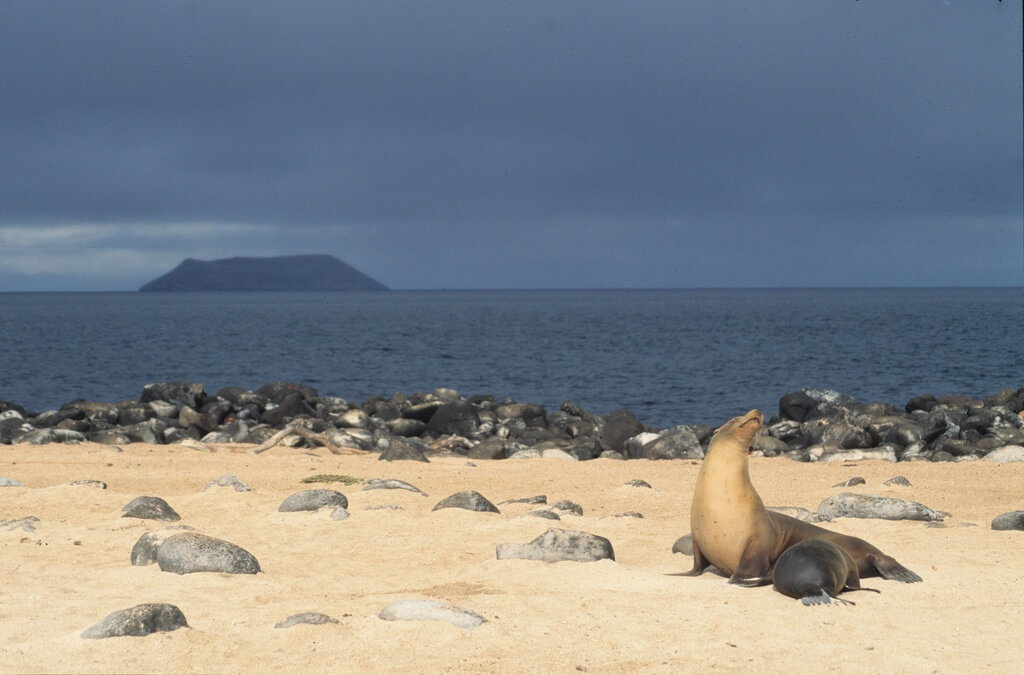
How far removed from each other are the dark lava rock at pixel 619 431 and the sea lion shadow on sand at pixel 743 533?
42.2 feet

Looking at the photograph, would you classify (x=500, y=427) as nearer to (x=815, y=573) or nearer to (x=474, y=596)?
(x=474, y=596)

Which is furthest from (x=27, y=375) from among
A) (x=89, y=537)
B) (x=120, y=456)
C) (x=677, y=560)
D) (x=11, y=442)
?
(x=677, y=560)

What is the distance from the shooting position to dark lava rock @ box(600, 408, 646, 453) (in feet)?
69.6

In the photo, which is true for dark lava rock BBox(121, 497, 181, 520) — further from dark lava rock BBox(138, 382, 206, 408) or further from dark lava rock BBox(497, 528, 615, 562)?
dark lava rock BBox(138, 382, 206, 408)

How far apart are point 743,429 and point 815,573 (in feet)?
3.83

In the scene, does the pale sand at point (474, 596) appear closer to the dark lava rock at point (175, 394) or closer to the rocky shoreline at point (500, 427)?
the rocky shoreline at point (500, 427)

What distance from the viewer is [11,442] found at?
1950 cm

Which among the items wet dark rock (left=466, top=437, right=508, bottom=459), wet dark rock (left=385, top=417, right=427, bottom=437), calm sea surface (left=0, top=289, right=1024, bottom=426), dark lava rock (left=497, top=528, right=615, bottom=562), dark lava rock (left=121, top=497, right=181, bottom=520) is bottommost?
calm sea surface (left=0, top=289, right=1024, bottom=426)

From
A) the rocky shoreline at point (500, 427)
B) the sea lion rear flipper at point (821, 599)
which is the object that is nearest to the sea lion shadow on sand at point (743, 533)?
the sea lion rear flipper at point (821, 599)

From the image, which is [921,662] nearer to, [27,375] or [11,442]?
[11,442]

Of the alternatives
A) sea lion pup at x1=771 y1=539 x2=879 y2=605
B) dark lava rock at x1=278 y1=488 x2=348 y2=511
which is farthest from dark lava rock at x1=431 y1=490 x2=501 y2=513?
sea lion pup at x1=771 y1=539 x2=879 y2=605

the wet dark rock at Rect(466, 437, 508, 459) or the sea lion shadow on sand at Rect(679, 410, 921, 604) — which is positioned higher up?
the sea lion shadow on sand at Rect(679, 410, 921, 604)

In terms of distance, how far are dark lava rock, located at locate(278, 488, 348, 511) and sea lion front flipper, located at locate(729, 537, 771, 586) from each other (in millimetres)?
4506

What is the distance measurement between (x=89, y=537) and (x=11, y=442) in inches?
447
